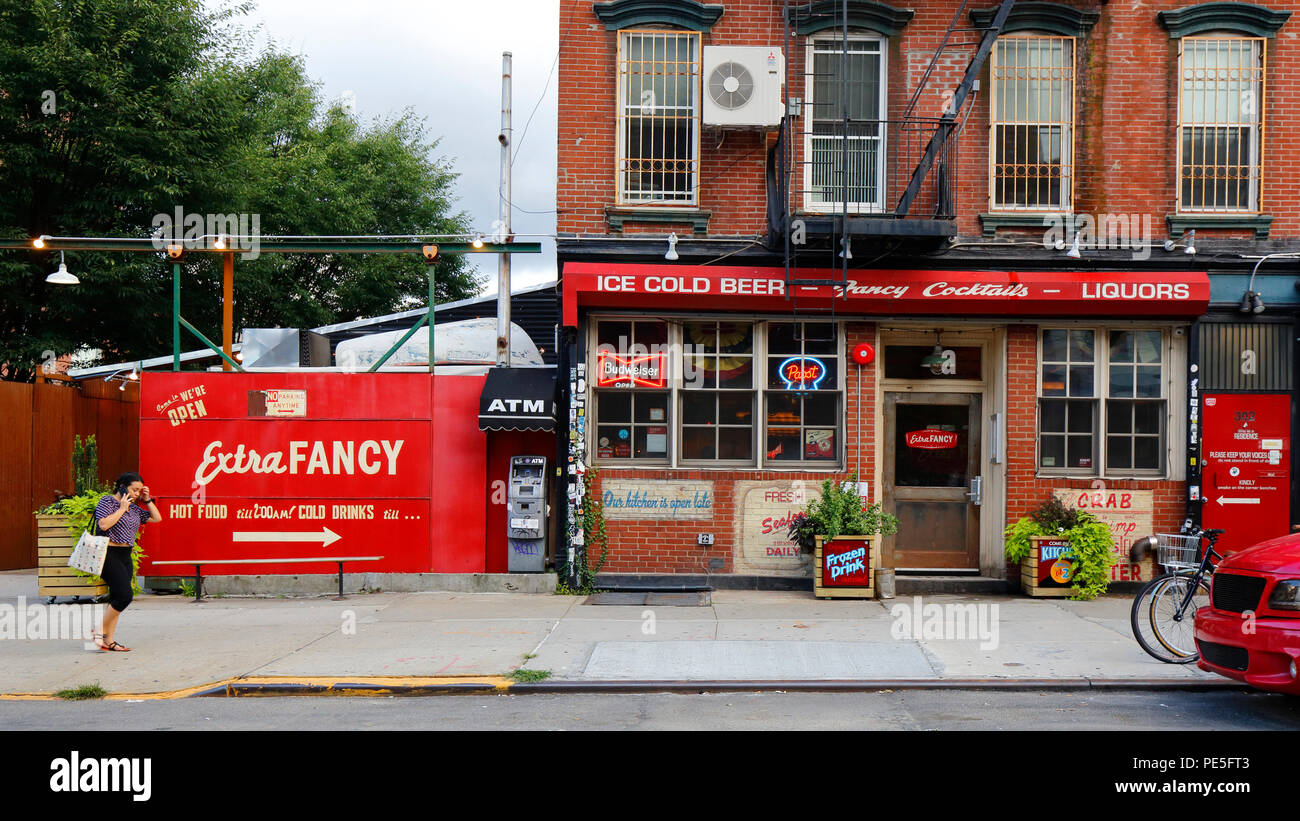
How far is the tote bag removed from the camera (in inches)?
372

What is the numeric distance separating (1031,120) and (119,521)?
439 inches

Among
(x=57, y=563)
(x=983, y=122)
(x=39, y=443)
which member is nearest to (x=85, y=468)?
(x=57, y=563)

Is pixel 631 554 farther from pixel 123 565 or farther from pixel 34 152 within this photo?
pixel 34 152

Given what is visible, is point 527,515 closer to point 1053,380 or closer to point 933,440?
point 933,440

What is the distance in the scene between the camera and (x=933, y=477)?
13.3 metres

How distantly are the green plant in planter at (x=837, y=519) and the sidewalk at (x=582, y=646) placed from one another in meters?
0.78

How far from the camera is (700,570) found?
12789mm

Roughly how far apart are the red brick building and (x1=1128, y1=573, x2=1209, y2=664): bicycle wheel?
4129mm

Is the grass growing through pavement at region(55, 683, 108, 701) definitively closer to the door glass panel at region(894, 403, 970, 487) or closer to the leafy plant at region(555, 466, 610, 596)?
the leafy plant at region(555, 466, 610, 596)

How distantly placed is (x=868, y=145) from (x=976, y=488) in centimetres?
451

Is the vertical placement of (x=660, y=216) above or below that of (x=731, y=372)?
above

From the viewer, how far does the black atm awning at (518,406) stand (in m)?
12.2

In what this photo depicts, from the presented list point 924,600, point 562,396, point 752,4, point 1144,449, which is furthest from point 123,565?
point 1144,449

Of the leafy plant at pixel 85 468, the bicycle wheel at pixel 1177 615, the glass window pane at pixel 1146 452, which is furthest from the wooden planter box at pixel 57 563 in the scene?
the glass window pane at pixel 1146 452
